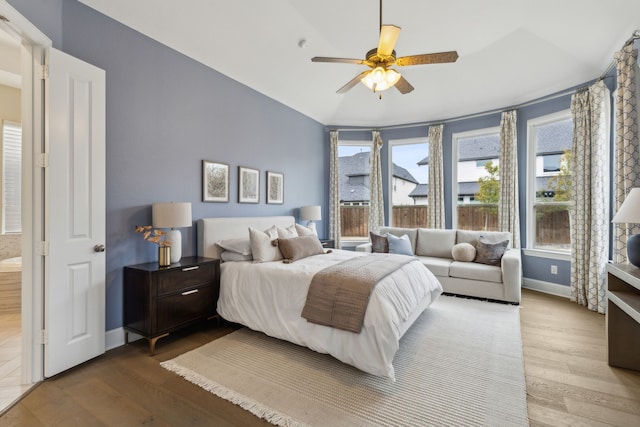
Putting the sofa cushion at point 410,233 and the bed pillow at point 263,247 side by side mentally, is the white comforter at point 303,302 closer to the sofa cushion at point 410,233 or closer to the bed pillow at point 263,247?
the bed pillow at point 263,247

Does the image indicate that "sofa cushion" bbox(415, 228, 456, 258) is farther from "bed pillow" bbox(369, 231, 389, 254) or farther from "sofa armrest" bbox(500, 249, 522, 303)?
"sofa armrest" bbox(500, 249, 522, 303)

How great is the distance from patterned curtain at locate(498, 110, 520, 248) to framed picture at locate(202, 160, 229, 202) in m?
4.54

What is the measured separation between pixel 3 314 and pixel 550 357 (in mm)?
5804

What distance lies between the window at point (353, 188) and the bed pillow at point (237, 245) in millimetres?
3274

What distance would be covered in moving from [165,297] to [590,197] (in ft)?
17.1

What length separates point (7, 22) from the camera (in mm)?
1974

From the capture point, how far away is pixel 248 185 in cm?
445

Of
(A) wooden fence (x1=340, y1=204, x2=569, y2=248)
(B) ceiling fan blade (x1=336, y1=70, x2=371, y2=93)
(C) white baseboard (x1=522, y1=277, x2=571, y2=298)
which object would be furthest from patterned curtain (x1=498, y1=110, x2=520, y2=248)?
(B) ceiling fan blade (x1=336, y1=70, x2=371, y2=93)

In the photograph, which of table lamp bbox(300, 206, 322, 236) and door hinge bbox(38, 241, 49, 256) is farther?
table lamp bbox(300, 206, 322, 236)

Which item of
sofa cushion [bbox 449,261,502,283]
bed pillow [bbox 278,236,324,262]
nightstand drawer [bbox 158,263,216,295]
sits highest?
bed pillow [bbox 278,236,324,262]

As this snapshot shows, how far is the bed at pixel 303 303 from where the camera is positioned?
224 cm

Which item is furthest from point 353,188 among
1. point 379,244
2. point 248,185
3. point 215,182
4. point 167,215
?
point 167,215

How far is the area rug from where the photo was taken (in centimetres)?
188

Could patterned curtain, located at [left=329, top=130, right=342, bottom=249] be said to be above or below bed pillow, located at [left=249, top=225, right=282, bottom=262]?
above
